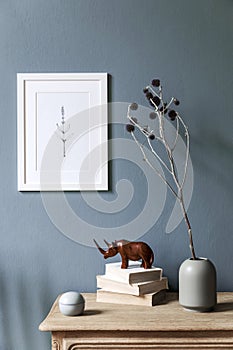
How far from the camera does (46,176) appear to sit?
2418 mm

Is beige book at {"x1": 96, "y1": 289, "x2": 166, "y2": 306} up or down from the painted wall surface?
down

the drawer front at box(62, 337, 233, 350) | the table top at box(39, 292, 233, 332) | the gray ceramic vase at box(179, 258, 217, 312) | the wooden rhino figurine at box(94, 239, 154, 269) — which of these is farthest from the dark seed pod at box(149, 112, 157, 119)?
the drawer front at box(62, 337, 233, 350)

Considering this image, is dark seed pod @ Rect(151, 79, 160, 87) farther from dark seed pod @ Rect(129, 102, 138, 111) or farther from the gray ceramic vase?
the gray ceramic vase

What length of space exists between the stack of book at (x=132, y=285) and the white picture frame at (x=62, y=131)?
388mm

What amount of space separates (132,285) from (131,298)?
0.19ft

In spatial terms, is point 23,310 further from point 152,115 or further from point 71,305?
point 152,115

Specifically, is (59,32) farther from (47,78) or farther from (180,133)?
(180,133)

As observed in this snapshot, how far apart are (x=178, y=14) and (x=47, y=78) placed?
606mm

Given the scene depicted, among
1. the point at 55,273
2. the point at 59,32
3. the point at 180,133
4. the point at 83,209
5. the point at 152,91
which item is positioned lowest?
the point at 55,273

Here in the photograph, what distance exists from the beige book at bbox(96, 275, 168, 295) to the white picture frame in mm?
400

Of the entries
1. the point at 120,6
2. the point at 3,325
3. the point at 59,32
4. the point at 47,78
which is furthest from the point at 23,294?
the point at 120,6

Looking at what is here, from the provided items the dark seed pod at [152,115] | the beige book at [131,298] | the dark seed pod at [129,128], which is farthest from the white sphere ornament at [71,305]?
the dark seed pod at [152,115]

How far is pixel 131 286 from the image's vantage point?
2.13 meters

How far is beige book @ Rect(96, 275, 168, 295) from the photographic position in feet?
6.96
